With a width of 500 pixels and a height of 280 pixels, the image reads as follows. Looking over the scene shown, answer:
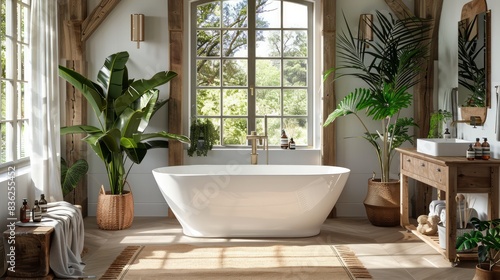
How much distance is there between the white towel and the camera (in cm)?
458

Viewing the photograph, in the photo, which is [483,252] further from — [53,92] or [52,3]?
[52,3]

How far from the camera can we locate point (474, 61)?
5.75 m

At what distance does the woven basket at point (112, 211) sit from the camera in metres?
6.48

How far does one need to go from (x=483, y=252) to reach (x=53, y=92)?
358 centimetres

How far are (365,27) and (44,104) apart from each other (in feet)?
11.4

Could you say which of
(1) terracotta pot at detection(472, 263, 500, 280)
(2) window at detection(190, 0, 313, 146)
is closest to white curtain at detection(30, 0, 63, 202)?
(2) window at detection(190, 0, 313, 146)

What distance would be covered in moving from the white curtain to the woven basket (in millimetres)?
883

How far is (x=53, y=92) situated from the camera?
5.61 metres

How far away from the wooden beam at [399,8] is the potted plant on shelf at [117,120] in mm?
2450

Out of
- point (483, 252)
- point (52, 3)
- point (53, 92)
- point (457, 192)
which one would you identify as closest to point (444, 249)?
point (457, 192)

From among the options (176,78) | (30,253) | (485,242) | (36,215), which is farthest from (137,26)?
(485,242)

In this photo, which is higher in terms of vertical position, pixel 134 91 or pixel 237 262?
pixel 134 91

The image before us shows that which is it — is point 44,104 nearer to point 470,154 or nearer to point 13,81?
point 13,81

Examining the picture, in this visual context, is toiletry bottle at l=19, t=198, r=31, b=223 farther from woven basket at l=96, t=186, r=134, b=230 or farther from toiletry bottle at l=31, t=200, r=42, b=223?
woven basket at l=96, t=186, r=134, b=230
